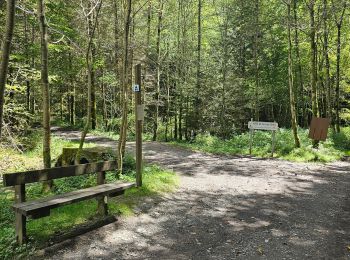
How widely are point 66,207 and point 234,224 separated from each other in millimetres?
3015

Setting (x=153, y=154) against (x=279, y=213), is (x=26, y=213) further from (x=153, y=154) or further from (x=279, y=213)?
(x=153, y=154)

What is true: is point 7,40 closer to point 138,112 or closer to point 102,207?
point 102,207

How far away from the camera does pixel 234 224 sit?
5699mm

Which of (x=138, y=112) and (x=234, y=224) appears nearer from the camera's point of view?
(x=234, y=224)

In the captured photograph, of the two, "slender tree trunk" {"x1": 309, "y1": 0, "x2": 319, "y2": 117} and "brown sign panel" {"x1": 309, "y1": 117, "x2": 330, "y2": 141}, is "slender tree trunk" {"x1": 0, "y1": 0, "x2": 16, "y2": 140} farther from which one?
"brown sign panel" {"x1": 309, "y1": 117, "x2": 330, "y2": 141}

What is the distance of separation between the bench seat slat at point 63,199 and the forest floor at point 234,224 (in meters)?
0.56

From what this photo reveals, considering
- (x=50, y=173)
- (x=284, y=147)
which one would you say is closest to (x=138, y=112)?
(x=50, y=173)

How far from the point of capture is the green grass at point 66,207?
4523 millimetres

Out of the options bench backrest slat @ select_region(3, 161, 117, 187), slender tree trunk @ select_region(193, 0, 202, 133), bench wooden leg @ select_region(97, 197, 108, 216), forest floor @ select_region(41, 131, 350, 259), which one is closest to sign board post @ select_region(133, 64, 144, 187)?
forest floor @ select_region(41, 131, 350, 259)

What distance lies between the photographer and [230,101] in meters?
19.9

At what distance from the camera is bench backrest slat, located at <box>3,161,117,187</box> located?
4.38m

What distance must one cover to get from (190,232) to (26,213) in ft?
8.32

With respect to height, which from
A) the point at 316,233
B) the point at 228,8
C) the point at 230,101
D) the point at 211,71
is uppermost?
the point at 228,8

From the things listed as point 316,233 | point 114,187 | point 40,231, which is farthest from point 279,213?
point 40,231
